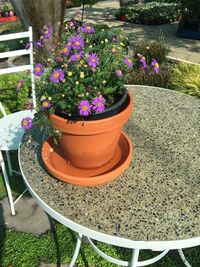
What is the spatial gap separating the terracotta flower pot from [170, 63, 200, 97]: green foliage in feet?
8.28

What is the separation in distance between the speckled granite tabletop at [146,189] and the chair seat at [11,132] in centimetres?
61

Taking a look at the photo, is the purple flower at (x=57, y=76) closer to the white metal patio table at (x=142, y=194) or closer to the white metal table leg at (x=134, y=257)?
the white metal patio table at (x=142, y=194)

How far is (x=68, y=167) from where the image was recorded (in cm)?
153

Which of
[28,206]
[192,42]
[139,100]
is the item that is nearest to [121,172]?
[139,100]

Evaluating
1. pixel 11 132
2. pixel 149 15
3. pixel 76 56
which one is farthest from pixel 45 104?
pixel 149 15

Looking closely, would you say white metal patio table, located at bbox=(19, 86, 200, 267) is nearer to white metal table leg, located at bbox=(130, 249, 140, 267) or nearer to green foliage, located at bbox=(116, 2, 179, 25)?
white metal table leg, located at bbox=(130, 249, 140, 267)

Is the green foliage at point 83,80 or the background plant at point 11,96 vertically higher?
the green foliage at point 83,80

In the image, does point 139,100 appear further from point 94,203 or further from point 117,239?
point 117,239

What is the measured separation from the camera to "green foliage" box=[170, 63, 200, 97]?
374 cm

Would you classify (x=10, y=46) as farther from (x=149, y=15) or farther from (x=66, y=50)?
(x=66, y=50)

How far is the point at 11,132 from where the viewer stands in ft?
8.55

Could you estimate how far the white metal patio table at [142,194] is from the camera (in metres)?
1.17

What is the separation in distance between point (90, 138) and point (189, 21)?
661 cm

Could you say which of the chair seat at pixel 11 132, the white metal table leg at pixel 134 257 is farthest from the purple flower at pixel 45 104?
the chair seat at pixel 11 132
